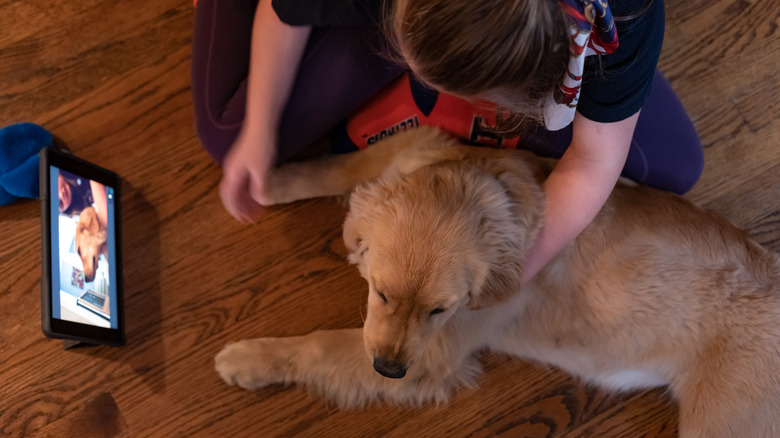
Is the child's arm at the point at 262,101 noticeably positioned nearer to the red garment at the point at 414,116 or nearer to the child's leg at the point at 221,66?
the child's leg at the point at 221,66

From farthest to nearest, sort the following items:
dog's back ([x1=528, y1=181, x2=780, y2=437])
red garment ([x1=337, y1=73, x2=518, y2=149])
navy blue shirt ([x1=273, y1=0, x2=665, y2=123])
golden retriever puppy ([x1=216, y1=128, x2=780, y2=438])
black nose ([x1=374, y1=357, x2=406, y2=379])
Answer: red garment ([x1=337, y1=73, x2=518, y2=149]) → dog's back ([x1=528, y1=181, x2=780, y2=437]) → black nose ([x1=374, y1=357, x2=406, y2=379]) → golden retriever puppy ([x1=216, y1=128, x2=780, y2=438]) → navy blue shirt ([x1=273, y1=0, x2=665, y2=123])

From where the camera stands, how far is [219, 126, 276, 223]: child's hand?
1.54m

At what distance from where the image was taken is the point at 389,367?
134 centimetres

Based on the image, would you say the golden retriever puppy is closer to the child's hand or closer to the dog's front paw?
the dog's front paw

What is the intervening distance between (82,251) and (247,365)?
652 mm

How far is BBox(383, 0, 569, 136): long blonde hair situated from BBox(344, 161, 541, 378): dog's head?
300 millimetres

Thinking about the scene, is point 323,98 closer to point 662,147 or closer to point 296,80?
point 296,80

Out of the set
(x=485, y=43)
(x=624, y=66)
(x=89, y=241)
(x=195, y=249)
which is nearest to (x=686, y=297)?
(x=624, y=66)

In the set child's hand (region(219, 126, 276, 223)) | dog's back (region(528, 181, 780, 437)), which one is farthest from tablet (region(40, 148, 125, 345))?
dog's back (region(528, 181, 780, 437))

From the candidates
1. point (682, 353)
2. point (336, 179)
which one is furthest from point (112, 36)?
point (682, 353)

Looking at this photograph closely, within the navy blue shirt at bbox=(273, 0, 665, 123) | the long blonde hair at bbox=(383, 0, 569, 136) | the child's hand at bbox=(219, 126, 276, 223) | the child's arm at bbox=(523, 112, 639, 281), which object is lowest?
the child's hand at bbox=(219, 126, 276, 223)

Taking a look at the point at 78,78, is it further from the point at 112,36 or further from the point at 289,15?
the point at 289,15

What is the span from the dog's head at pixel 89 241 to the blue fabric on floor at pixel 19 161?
0.25 metres

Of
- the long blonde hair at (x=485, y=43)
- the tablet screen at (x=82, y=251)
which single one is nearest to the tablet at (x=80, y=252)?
the tablet screen at (x=82, y=251)
